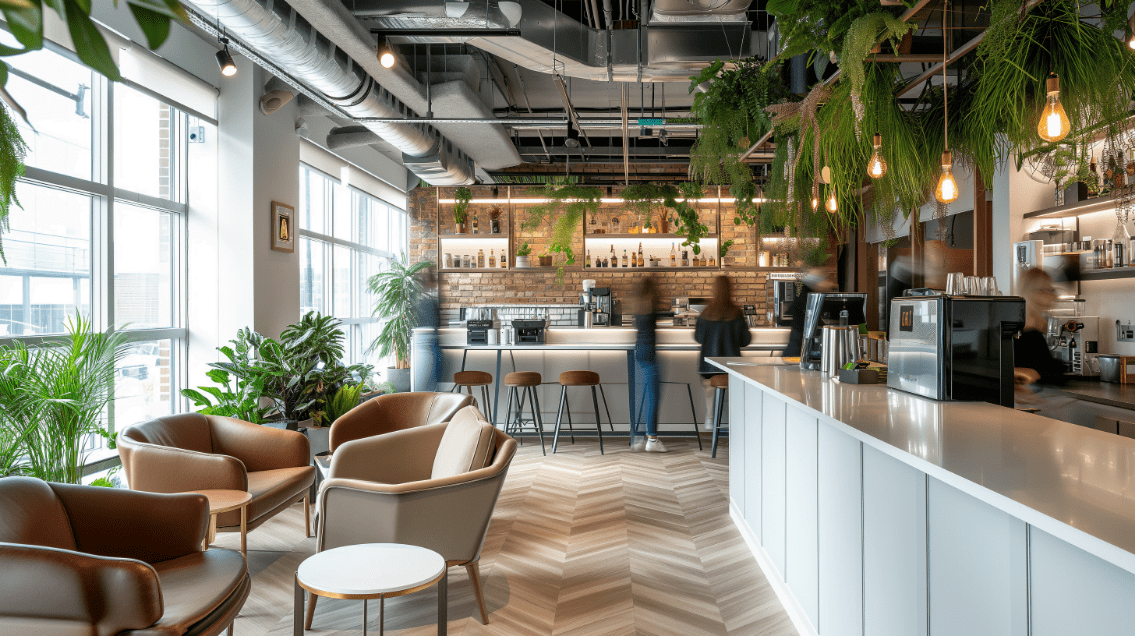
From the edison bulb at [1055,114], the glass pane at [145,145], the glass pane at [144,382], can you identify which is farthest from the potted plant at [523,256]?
the edison bulb at [1055,114]

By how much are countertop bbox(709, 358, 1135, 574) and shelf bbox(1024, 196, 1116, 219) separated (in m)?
2.31

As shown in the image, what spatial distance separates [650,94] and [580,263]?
9.66 ft

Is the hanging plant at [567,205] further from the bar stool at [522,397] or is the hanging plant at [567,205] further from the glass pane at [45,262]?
the glass pane at [45,262]

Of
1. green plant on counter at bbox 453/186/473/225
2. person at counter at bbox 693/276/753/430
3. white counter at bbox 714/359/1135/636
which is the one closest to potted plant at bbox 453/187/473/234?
green plant on counter at bbox 453/186/473/225

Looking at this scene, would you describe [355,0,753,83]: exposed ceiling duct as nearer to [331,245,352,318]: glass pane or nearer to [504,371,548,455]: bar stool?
[504,371,548,455]: bar stool

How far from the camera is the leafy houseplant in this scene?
10.00 feet

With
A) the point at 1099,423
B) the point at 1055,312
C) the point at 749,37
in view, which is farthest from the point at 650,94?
the point at 1099,423

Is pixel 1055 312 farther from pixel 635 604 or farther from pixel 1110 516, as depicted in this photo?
pixel 1110 516

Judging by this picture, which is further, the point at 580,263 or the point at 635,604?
the point at 580,263

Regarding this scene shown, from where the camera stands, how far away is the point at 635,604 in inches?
124

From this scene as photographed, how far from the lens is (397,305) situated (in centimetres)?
881

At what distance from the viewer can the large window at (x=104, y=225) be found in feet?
12.7

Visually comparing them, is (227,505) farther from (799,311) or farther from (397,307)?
(397,307)

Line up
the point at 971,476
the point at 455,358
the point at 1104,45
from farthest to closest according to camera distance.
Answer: the point at 455,358, the point at 1104,45, the point at 971,476
